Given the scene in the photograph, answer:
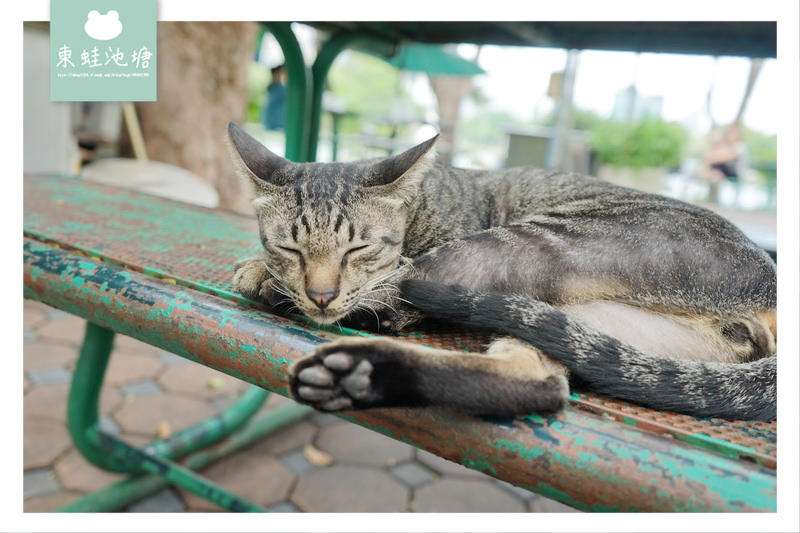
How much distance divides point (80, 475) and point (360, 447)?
1.10 meters

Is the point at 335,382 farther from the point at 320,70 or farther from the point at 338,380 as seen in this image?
the point at 320,70

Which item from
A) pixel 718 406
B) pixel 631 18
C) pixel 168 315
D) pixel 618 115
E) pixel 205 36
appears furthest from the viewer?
pixel 618 115

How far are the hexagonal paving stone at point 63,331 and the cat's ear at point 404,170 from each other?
97.1 inches

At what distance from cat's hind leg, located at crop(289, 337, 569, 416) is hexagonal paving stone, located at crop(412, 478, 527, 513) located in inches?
52.8

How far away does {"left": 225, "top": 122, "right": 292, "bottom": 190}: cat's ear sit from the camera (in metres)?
1.21

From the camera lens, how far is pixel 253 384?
956 mm

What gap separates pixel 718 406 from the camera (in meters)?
0.84

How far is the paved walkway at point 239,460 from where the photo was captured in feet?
6.38

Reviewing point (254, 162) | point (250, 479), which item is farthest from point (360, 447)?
point (254, 162)

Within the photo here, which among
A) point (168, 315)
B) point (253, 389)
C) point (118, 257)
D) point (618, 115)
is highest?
point (618, 115)

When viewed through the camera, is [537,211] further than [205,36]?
No

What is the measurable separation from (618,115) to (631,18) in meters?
6.93

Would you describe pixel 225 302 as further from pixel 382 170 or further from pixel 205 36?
pixel 205 36

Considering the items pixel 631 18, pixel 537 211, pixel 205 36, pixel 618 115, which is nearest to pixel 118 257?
pixel 537 211
